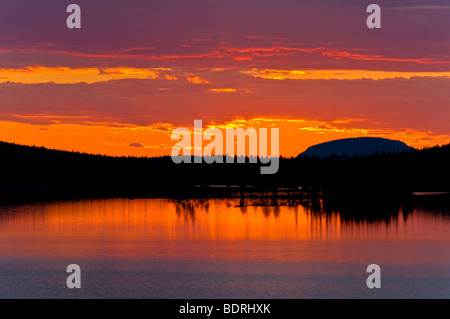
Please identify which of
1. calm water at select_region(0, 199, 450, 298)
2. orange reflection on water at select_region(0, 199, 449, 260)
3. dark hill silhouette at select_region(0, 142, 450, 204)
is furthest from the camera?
dark hill silhouette at select_region(0, 142, 450, 204)

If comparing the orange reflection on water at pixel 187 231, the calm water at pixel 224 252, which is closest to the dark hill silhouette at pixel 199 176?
the orange reflection on water at pixel 187 231

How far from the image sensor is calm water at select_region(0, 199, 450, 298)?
28.8 meters

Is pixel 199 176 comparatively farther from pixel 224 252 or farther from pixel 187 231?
pixel 224 252

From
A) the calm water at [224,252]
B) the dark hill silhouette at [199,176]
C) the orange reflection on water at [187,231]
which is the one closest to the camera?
the calm water at [224,252]

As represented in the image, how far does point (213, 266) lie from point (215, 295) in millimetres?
6193

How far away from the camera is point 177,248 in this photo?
131 ft

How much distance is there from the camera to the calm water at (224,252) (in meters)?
28.8

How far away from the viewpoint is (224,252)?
3809cm

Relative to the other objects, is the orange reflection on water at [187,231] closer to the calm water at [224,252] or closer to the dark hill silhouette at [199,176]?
the calm water at [224,252]

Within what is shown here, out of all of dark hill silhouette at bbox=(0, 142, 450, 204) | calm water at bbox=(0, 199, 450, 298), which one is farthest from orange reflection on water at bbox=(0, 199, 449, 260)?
dark hill silhouette at bbox=(0, 142, 450, 204)

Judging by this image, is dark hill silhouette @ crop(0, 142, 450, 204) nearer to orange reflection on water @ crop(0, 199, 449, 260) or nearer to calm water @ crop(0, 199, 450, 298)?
orange reflection on water @ crop(0, 199, 449, 260)

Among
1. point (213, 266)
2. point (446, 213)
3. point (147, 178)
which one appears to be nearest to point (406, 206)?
point (446, 213)

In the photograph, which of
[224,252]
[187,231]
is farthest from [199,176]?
[224,252]
